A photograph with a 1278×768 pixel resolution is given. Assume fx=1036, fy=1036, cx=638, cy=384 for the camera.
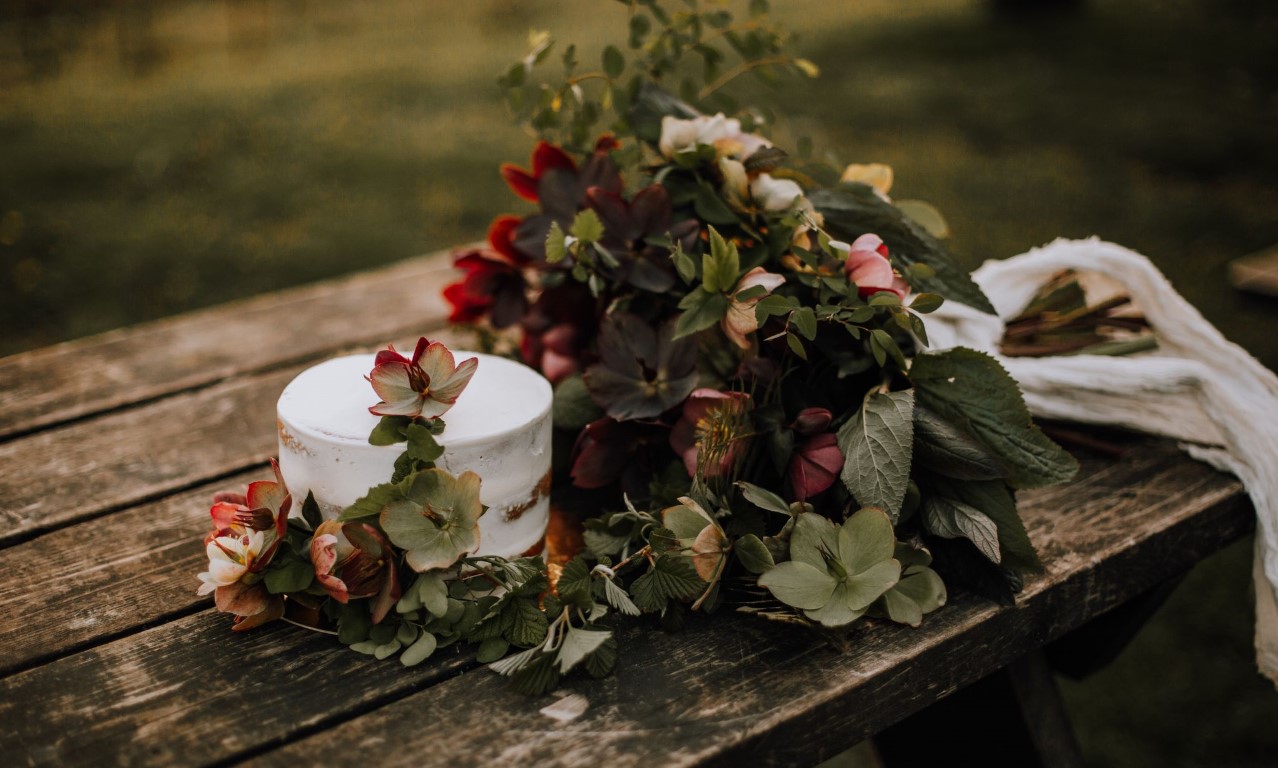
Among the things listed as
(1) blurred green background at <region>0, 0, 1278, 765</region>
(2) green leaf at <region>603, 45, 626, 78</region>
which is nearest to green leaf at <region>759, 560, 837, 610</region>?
Answer: (2) green leaf at <region>603, 45, 626, 78</region>

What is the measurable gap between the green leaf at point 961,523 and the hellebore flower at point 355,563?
45 cm

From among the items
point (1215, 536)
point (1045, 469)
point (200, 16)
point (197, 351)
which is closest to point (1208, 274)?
point (1215, 536)

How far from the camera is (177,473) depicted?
111 centimetres

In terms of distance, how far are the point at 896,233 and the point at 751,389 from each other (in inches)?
9.7

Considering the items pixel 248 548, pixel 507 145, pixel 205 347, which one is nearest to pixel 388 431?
pixel 248 548

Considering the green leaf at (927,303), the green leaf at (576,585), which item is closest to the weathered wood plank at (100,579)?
the green leaf at (576,585)

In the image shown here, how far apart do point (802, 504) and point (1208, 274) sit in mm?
3029

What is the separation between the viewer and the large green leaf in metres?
1.00

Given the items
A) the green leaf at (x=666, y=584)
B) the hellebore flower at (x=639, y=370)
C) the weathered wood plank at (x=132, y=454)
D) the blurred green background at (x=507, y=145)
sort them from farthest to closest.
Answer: the blurred green background at (x=507, y=145), the weathered wood plank at (x=132, y=454), the hellebore flower at (x=639, y=370), the green leaf at (x=666, y=584)

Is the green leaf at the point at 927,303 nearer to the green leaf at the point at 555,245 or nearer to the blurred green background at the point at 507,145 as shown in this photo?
the green leaf at the point at 555,245

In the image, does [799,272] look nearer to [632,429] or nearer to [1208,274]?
Answer: [632,429]

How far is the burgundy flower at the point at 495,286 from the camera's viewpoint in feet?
3.74

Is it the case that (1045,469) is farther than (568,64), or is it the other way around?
(568,64)

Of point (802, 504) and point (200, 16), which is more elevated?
point (802, 504)
